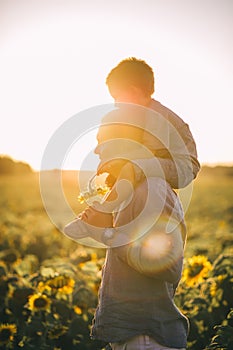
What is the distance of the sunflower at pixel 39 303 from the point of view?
3.97 meters

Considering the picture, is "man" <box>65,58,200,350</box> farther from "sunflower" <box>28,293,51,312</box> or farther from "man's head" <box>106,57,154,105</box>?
"sunflower" <box>28,293,51,312</box>

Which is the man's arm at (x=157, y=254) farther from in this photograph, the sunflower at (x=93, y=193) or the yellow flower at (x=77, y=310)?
the yellow flower at (x=77, y=310)

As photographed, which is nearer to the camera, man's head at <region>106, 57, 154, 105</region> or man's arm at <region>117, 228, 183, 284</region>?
man's arm at <region>117, 228, 183, 284</region>

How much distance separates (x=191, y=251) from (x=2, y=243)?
3.98 metres

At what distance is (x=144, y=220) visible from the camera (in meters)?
2.16

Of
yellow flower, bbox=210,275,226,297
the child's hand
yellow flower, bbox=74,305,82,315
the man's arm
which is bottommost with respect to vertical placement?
yellow flower, bbox=74,305,82,315

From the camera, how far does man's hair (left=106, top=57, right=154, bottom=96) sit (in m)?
2.28

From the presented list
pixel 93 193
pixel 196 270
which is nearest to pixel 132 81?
pixel 93 193

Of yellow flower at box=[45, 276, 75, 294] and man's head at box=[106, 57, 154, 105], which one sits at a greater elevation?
man's head at box=[106, 57, 154, 105]

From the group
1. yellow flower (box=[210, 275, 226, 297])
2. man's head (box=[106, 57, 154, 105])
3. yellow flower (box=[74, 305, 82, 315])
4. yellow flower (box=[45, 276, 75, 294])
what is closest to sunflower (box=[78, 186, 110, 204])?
man's head (box=[106, 57, 154, 105])

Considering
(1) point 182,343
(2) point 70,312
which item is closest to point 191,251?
(2) point 70,312

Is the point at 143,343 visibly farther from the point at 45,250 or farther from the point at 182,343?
the point at 45,250

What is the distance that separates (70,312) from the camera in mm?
4105

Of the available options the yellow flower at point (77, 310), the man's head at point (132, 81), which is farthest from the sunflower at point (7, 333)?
the man's head at point (132, 81)
